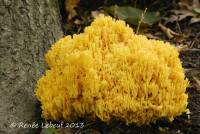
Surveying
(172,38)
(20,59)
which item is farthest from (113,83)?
(172,38)

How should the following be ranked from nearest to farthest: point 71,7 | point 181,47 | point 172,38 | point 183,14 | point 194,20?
point 181,47 < point 172,38 < point 194,20 < point 183,14 < point 71,7

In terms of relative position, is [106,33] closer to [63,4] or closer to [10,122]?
[10,122]

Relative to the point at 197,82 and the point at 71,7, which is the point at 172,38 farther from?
the point at 71,7

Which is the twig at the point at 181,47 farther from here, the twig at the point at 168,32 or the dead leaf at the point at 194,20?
the dead leaf at the point at 194,20

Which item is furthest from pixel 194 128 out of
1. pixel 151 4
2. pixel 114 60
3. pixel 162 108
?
pixel 151 4

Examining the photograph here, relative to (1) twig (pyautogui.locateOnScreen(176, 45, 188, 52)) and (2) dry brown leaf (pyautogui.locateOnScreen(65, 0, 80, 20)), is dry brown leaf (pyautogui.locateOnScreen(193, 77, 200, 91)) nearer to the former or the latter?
(1) twig (pyautogui.locateOnScreen(176, 45, 188, 52))

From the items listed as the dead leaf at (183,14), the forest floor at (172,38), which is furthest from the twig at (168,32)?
the dead leaf at (183,14)

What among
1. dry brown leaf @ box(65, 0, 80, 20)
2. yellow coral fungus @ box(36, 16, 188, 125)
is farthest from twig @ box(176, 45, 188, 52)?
dry brown leaf @ box(65, 0, 80, 20)

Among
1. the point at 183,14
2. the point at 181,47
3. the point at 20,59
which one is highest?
the point at 183,14
